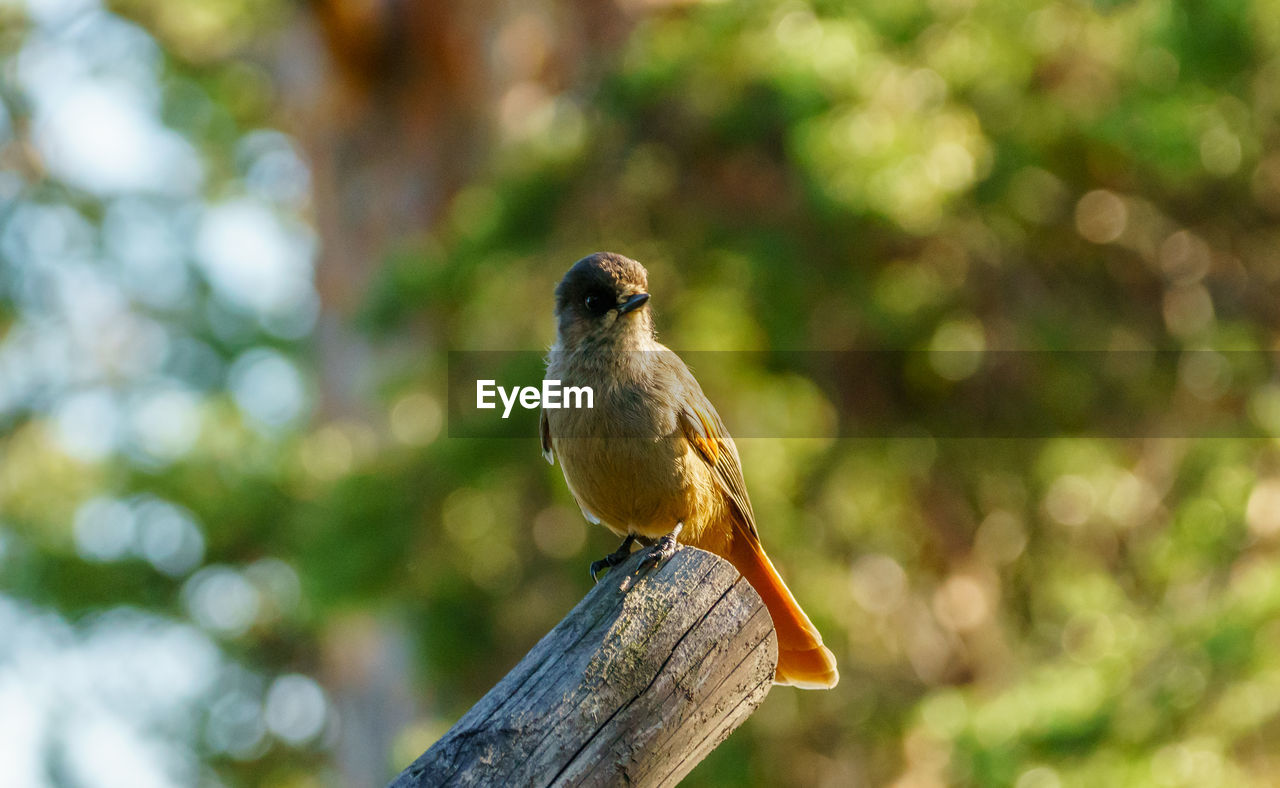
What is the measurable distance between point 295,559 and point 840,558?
285 cm

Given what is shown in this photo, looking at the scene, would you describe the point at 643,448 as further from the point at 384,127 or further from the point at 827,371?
the point at 384,127

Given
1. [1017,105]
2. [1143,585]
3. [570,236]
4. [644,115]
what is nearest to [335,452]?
[570,236]

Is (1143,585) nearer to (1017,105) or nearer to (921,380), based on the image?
(921,380)

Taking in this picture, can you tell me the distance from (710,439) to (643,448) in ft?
0.65

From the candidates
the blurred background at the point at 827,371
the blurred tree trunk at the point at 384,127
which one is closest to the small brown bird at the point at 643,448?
the blurred background at the point at 827,371

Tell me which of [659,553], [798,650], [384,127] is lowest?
[798,650]

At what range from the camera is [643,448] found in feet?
8.23

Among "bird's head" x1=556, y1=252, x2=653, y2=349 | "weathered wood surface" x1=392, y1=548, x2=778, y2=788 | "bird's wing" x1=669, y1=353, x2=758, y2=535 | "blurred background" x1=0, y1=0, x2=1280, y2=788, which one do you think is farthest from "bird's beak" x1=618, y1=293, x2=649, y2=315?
"blurred background" x1=0, y1=0, x2=1280, y2=788

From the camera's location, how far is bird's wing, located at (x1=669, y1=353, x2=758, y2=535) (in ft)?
8.55

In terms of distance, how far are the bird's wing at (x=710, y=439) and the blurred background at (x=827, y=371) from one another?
92.4 inches

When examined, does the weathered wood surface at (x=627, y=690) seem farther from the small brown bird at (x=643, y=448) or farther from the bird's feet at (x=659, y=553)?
the small brown bird at (x=643, y=448)

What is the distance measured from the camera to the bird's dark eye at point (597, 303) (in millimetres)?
2693

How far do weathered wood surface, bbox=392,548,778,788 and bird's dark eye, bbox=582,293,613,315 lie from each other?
0.92 meters

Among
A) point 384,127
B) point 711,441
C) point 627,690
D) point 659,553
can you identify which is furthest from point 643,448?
point 384,127
